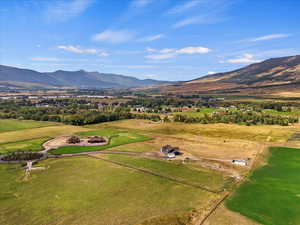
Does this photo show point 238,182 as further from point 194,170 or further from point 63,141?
point 63,141

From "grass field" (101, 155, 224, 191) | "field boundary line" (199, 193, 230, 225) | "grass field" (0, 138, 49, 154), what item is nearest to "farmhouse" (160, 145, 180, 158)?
"grass field" (101, 155, 224, 191)

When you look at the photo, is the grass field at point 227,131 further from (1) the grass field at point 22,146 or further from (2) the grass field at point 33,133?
A: (1) the grass field at point 22,146

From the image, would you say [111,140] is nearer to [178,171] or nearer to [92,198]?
[178,171]

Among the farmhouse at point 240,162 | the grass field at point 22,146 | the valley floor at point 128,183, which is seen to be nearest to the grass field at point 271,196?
the valley floor at point 128,183

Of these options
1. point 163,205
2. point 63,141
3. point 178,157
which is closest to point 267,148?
point 178,157

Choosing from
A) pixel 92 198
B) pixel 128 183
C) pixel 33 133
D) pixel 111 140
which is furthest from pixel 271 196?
pixel 33 133

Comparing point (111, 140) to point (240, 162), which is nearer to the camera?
point (240, 162)
